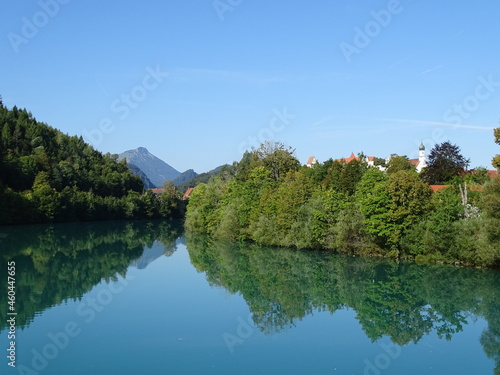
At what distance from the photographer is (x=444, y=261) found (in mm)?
32656

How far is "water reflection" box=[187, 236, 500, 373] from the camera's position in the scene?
19766mm

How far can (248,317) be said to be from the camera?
20734mm

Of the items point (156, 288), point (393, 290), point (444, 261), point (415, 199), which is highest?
point (415, 199)

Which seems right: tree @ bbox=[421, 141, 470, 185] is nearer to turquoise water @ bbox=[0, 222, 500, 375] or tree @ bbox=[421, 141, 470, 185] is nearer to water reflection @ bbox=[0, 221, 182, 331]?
turquoise water @ bbox=[0, 222, 500, 375]

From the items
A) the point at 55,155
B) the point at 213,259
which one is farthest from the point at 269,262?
the point at 55,155

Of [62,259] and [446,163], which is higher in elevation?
[446,163]

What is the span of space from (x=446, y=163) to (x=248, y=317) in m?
31.7

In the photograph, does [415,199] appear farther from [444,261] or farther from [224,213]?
[224,213]

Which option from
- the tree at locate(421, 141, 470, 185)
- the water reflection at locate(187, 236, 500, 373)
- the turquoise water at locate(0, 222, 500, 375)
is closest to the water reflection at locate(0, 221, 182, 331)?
the turquoise water at locate(0, 222, 500, 375)

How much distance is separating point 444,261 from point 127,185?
79.2 meters

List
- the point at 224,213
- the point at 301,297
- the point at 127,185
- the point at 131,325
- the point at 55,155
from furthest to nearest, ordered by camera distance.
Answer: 1. the point at 127,185
2. the point at 55,155
3. the point at 224,213
4. the point at 301,297
5. the point at 131,325

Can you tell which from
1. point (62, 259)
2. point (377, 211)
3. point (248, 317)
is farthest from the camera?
point (62, 259)

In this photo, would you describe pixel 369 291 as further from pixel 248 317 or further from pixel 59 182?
pixel 59 182

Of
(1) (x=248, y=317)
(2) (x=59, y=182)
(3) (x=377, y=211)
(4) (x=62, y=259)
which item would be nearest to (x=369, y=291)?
(1) (x=248, y=317)
